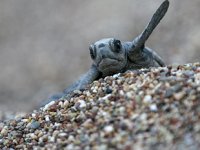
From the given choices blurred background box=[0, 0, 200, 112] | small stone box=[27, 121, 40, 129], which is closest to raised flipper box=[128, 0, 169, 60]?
small stone box=[27, 121, 40, 129]

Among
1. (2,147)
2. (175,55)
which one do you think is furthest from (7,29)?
(2,147)

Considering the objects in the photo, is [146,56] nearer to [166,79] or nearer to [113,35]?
[166,79]

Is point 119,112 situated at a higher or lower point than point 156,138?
higher

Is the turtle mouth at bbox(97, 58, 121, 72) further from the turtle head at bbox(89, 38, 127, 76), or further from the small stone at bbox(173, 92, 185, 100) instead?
the small stone at bbox(173, 92, 185, 100)

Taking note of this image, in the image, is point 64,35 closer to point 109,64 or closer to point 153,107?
point 109,64

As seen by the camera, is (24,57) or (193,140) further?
(24,57)

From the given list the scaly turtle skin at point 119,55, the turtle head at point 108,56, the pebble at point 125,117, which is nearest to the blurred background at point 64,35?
the scaly turtle skin at point 119,55

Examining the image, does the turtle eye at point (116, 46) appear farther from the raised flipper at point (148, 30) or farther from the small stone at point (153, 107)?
the small stone at point (153, 107)
